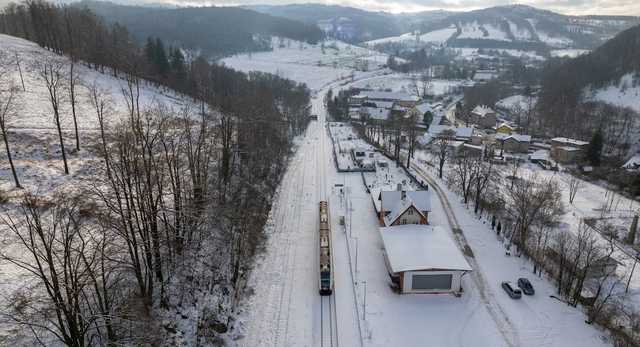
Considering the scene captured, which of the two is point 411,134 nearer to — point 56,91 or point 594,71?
point 56,91

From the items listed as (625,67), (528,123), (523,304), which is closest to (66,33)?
(523,304)

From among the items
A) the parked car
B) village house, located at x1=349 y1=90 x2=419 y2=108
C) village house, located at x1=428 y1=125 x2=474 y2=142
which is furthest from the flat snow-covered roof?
village house, located at x1=349 y1=90 x2=419 y2=108

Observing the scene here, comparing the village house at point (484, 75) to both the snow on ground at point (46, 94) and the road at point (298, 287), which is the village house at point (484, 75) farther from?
the road at point (298, 287)

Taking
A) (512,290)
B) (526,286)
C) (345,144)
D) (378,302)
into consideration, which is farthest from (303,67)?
(512,290)

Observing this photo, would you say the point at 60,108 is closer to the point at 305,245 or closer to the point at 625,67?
the point at 305,245

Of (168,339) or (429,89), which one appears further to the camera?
(429,89)

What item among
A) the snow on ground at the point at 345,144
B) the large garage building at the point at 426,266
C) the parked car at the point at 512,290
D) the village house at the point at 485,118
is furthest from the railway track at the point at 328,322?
the village house at the point at 485,118

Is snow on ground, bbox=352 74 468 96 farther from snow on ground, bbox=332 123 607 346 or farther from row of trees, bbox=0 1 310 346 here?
snow on ground, bbox=332 123 607 346
